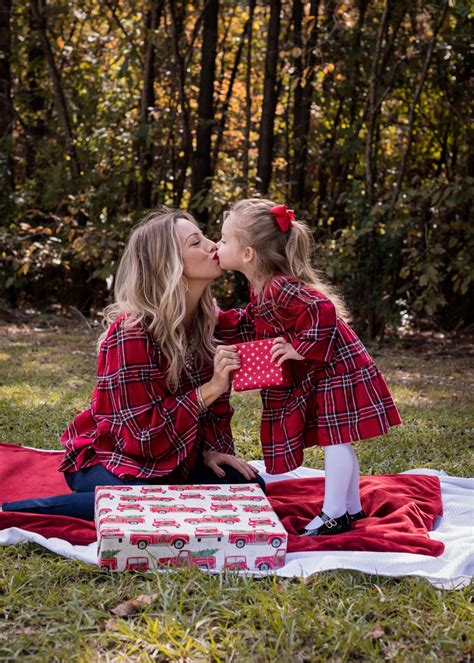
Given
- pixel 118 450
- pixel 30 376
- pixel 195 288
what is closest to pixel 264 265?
pixel 195 288

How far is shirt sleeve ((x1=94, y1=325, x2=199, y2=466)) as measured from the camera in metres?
3.25

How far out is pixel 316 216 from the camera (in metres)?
9.87

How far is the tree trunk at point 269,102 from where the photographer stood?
8578 mm

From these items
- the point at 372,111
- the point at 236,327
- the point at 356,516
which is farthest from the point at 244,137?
the point at 356,516

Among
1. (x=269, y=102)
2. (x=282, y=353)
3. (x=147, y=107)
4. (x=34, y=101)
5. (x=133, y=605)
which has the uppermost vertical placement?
(x=269, y=102)

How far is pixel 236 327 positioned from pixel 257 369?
52 cm

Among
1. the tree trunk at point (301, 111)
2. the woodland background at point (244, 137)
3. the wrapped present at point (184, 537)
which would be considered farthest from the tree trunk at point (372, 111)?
the wrapped present at point (184, 537)

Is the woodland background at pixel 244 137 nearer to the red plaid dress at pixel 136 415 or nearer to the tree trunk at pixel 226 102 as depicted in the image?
the tree trunk at pixel 226 102

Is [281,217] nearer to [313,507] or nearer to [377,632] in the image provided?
[313,507]

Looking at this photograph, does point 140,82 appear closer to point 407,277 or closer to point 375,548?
point 407,277

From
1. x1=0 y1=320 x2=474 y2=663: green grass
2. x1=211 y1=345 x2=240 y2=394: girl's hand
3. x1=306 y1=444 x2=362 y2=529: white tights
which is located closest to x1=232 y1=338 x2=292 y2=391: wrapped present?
x1=211 y1=345 x2=240 y2=394: girl's hand

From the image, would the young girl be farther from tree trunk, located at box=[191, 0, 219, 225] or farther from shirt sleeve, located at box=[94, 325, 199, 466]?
tree trunk, located at box=[191, 0, 219, 225]

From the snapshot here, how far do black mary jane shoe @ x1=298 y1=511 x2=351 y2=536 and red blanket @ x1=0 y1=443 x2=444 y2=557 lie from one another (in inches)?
1.8

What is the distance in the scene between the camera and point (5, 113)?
10273 millimetres
